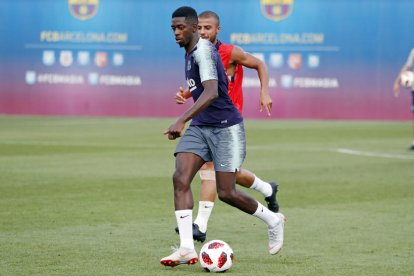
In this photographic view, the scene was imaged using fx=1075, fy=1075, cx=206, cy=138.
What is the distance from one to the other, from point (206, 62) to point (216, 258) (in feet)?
5.27

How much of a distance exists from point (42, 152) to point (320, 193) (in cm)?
803

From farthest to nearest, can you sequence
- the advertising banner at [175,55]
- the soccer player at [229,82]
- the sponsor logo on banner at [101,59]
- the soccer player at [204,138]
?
the sponsor logo on banner at [101,59]
the advertising banner at [175,55]
the soccer player at [229,82]
the soccer player at [204,138]

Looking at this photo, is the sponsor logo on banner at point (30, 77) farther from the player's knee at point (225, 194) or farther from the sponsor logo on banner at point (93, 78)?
the player's knee at point (225, 194)

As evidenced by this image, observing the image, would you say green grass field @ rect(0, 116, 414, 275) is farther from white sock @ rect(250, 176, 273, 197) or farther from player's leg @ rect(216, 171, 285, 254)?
white sock @ rect(250, 176, 273, 197)

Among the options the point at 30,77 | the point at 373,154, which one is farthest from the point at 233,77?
the point at 30,77

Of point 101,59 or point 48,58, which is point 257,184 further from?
point 48,58

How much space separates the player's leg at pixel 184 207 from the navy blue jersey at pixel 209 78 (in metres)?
0.36

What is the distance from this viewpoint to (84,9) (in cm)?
3569

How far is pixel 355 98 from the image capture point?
32.9m

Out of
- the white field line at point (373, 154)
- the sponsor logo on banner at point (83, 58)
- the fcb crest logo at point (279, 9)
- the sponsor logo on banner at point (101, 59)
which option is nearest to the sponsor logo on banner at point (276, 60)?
the fcb crest logo at point (279, 9)

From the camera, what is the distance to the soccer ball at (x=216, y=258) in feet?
27.6

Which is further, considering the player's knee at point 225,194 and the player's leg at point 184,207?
the player's knee at point 225,194

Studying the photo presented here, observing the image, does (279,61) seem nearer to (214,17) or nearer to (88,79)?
(88,79)

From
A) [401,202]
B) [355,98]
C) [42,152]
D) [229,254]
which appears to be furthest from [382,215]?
[355,98]
